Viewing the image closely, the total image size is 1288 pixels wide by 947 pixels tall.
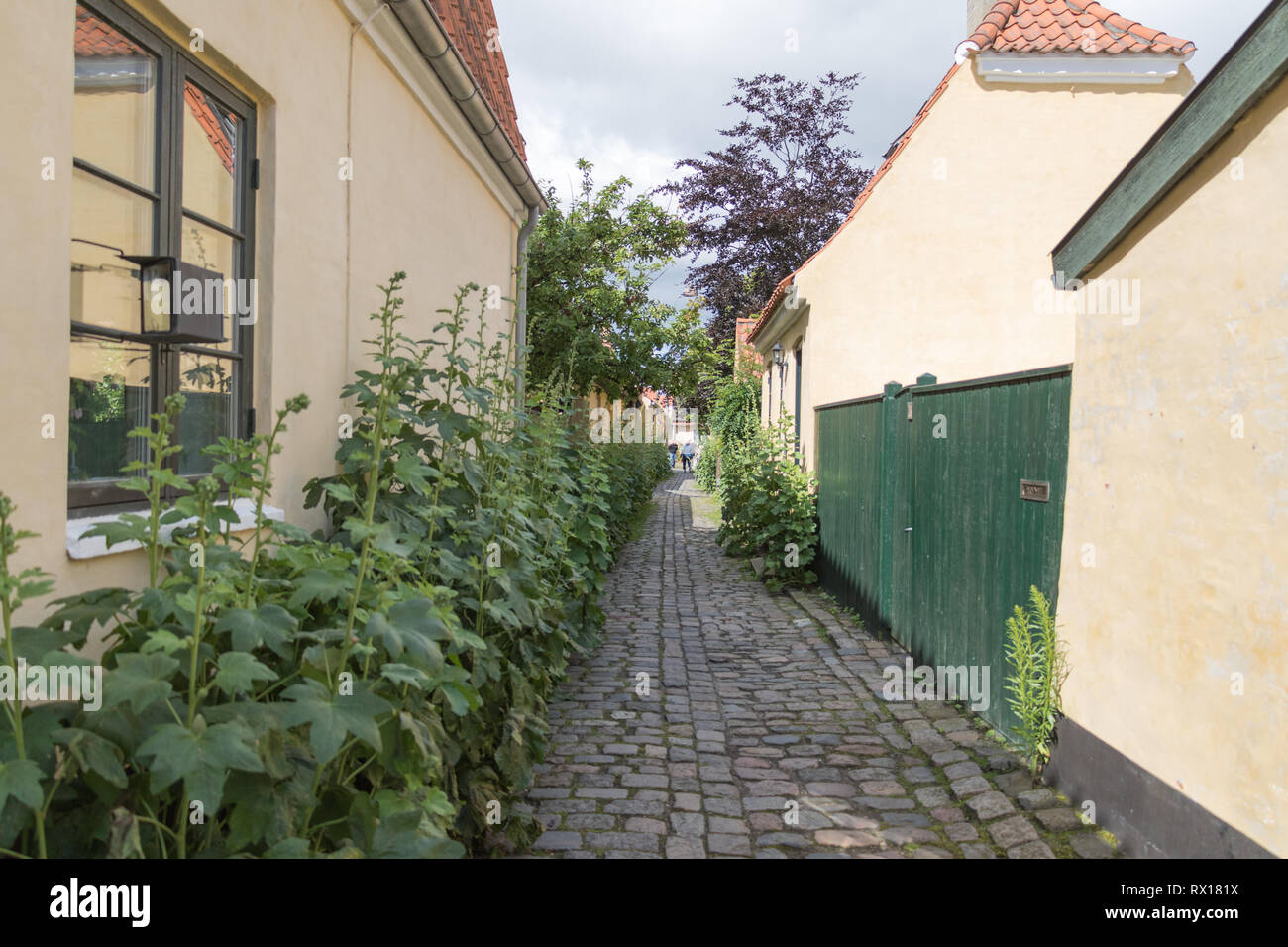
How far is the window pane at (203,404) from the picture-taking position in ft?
10.7

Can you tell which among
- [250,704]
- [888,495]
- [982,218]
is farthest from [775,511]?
[250,704]

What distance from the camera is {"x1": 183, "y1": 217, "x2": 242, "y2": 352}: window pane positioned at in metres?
3.24

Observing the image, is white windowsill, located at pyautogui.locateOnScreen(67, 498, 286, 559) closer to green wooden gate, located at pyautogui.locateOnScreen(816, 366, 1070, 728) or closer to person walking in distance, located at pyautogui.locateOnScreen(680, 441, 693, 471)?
green wooden gate, located at pyautogui.locateOnScreen(816, 366, 1070, 728)

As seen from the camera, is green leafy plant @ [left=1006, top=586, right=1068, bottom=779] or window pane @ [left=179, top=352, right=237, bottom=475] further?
green leafy plant @ [left=1006, top=586, right=1068, bottom=779]

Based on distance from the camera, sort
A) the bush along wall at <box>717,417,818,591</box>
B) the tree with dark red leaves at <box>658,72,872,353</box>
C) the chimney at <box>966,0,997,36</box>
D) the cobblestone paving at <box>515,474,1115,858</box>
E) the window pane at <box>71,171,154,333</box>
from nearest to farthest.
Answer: the window pane at <box>71,171,154,333</box>, the cobblestone paving at <box>515,474,1115,858</box>, the bush along wall at <box>717,417,818,591</box>, the chimney at <box>966,0,997,36</box>, the tree with dark red leaves at <box>658,72,872,353</box>

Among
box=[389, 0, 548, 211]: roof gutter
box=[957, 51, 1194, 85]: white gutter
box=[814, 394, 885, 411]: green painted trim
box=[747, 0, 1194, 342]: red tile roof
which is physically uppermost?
box=[747, 0, 1194, 342]: red tile roof

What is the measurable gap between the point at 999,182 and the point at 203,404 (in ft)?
30.2

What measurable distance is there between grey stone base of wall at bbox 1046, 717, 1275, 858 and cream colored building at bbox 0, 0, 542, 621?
348 centimetres

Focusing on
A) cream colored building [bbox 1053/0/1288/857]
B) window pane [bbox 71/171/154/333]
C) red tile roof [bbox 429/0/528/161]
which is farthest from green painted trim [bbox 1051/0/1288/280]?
red tile roof [bbox 429/0/528/161]

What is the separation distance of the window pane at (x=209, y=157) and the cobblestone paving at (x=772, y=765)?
8.99 ft

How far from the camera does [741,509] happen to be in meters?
11.7
